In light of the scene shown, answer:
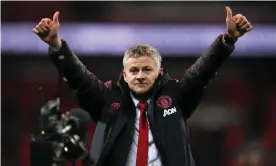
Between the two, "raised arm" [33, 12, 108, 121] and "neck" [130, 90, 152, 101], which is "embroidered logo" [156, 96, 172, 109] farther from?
"raised arm" [33, 12, 108, 121]

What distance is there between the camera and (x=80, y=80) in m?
2.44

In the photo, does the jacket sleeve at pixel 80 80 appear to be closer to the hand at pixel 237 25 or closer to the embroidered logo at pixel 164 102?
the embroidered logo at pixel 164 102

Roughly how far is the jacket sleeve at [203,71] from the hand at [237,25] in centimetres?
5

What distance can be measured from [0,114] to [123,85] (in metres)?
4.18

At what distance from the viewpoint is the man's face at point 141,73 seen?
240 centimetres

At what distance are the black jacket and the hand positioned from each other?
0.19 ft

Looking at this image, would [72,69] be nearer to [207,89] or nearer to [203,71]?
[203,71]

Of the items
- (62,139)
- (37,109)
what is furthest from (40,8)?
(62,139)

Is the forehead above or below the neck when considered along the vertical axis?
above

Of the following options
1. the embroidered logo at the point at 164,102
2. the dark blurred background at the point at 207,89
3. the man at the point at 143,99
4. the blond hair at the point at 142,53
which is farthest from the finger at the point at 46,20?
the dark blurred background at the point at 207,89

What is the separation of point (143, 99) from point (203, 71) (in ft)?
0.94

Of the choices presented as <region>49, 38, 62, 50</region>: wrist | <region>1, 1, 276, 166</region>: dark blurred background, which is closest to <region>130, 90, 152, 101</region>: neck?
<region>49, 38, 62, 50</region>: wrist

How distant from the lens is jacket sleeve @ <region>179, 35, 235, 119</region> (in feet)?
7.92

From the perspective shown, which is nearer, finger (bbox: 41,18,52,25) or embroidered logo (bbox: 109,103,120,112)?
finger (bbox: 41,18,52,25)
